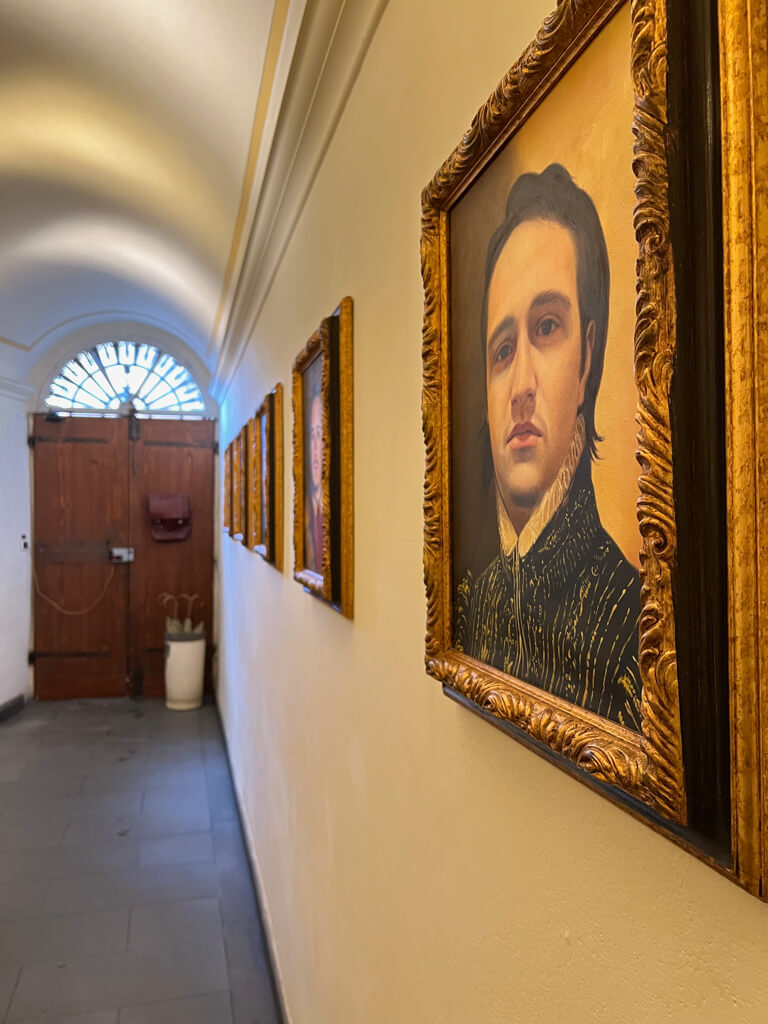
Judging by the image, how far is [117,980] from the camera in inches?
108

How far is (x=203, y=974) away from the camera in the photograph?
2.78 meters

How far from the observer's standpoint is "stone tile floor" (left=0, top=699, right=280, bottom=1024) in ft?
8.68

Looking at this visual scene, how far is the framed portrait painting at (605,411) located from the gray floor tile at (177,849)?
129 inches

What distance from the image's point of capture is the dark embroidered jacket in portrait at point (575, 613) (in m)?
0.55

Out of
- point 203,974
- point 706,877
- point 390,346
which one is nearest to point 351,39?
point 390,346

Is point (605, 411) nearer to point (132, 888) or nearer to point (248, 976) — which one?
point (248, 976)

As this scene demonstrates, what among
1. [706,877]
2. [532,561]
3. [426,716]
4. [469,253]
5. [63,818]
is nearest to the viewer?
[706,877]

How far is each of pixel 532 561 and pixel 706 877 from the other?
28cm

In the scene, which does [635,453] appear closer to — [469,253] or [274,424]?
[469,253]

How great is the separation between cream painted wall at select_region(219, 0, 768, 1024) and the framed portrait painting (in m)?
0.09

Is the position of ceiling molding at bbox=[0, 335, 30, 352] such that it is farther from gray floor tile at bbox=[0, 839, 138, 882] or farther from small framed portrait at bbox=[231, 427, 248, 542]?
gray floor tile at bbox=[0, 839, 138, 882]

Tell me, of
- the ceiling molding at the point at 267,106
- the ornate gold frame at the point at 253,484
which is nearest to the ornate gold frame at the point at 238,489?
the ornate gold frame at the point at 253,484

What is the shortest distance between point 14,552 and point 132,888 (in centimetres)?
367

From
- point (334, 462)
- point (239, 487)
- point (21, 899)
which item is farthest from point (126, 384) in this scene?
point (334, 462)
